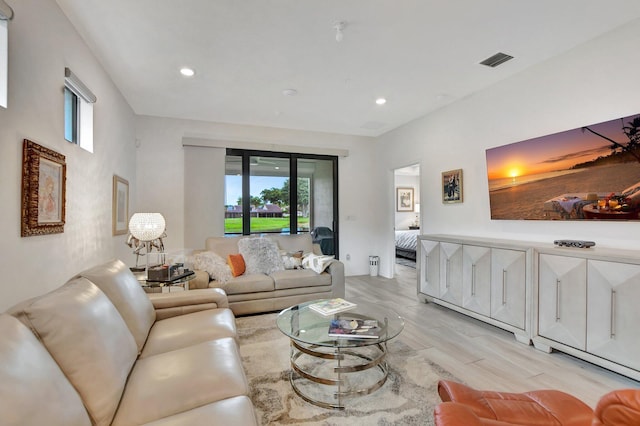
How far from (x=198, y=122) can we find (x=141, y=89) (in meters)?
1.20

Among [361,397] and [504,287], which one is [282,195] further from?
[361,397]

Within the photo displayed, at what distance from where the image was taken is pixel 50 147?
1.96 meters

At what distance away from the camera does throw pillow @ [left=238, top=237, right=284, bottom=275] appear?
3.77 meters

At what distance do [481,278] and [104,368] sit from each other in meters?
3.25

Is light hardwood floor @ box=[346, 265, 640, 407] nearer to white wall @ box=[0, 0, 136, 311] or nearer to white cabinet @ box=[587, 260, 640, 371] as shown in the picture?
white cabinet @ box=[587, 260, 640, 371]

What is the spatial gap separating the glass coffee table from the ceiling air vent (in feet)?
8.49

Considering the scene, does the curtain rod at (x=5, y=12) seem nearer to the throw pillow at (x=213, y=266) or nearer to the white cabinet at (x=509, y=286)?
the throw pillow at (x=213, y=266)

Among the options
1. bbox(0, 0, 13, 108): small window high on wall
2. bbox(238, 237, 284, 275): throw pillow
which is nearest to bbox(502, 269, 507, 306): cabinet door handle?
bbox(238, 237, 284, 275): throw pillow

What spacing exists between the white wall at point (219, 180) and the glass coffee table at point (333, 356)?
2972 millimetres

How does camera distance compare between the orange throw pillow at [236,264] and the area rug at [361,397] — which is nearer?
the area rug at [361,397]

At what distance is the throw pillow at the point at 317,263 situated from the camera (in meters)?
3.84

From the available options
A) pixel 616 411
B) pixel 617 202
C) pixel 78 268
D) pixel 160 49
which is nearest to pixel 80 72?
pixel 160 49

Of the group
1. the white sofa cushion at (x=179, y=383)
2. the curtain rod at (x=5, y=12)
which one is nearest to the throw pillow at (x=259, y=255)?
the white sofa cushion at (x=179, y=383)

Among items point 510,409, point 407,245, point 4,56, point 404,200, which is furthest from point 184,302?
point 404,200
